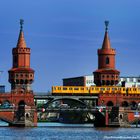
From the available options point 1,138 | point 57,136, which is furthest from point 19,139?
point 57,136

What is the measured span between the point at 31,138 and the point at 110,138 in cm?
1302

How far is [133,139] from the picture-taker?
14738cm

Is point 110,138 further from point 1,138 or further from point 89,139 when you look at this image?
point 1,138

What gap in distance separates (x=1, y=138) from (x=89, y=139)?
1450cm

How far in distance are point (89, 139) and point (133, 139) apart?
24.7ft

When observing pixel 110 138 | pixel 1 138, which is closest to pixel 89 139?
pixel 110 138

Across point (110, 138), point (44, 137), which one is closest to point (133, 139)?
point (110, 138)

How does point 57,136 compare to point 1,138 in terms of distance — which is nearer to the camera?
point 1,138

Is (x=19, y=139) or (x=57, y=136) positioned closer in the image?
(x=19, y=139)

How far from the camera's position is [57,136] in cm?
15912

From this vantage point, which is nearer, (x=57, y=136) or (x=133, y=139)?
(x=133, y=139)

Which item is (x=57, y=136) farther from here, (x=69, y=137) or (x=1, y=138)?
(x=1, y=138)

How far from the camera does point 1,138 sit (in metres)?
148

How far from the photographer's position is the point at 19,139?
146 metres
